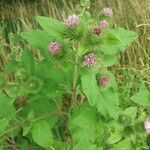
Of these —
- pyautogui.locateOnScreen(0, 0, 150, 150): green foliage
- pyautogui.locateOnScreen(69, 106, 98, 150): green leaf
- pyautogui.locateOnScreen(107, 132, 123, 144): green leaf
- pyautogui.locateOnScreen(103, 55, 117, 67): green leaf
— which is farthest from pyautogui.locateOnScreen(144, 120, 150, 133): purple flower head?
pyautogui.locateOnScreen(103, 55, 117, 67): green leaf

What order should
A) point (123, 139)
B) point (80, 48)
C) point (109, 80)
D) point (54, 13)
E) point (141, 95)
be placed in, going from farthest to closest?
point (54, 13) → point (123, 139) → point (141, 95) → point (109, 80) → point (80, 48)

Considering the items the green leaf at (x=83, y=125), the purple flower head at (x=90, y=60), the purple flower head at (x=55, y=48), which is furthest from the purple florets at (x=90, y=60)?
the green leaf at (x=83, y=125)

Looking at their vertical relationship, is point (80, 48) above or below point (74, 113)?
above

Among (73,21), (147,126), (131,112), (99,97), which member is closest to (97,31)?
(73,21)

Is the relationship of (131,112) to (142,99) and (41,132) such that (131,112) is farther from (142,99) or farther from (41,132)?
(41,132)

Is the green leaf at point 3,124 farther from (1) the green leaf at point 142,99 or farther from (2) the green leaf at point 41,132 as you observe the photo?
(1) the green leaf at point 142,99

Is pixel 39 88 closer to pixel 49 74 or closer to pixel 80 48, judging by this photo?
pixel 49 74

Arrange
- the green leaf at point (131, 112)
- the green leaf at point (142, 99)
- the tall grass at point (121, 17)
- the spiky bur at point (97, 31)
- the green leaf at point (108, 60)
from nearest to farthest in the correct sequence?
the spiky bur at point (97, 31) < the green leaf at point (108, 60) < the green leaf at point (142, 99) < the green leaf at point (131, 112) < the tall grass at point (121, 17)

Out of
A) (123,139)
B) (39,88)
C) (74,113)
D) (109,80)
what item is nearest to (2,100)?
(39,88)
